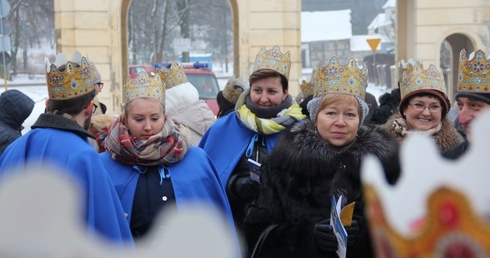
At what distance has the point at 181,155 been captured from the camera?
4.52 metres

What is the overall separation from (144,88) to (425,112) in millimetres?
1657

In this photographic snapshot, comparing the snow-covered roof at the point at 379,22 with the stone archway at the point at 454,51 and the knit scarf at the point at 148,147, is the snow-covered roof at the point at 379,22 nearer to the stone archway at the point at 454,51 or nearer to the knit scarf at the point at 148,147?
the stone archway at the point at 454,51

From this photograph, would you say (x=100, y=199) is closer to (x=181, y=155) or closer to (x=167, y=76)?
(x=181, y=155)

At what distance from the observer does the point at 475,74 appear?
414cm

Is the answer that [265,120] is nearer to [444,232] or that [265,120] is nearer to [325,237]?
[325,237]

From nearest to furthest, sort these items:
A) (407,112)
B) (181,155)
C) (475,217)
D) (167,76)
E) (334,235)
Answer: (475,217), (334,235), (181,155), (407,112), (167,76)

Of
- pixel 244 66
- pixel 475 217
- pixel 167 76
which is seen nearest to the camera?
pixel 475 217

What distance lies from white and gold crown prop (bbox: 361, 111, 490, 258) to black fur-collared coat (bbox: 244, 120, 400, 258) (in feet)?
8.39

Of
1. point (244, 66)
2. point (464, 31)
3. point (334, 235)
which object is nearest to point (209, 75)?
point (244, 66)

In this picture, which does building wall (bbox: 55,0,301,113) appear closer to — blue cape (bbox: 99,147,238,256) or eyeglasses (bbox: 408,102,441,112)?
eyeglasses (bbox: 408,102,441,112)

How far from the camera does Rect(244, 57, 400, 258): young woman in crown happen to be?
3.90m

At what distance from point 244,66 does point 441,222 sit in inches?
571

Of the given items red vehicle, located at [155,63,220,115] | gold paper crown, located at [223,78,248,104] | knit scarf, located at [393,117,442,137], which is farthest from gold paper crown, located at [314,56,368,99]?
red vehicle, located at [155,63,220,115]

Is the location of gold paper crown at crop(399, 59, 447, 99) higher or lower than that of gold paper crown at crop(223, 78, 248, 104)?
higher
